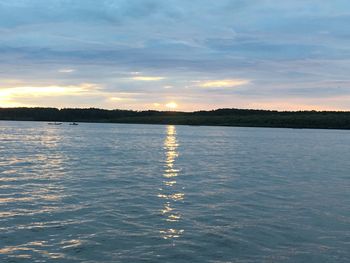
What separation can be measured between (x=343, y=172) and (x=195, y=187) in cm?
1706

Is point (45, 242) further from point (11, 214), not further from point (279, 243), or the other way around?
point (279, 243)

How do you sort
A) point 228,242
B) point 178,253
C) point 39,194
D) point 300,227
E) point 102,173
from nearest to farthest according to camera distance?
point 178,253 < point 228,242 < point 300,227 < point 39,194 < point 102,173

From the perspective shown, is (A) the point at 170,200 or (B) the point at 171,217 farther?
(A) the point at 170,200

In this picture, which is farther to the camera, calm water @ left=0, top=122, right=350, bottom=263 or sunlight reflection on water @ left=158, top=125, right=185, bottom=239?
sunlight reflection on water @ left=158, top=125, right=185, bottom=239

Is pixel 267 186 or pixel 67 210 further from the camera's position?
pixel 267 186

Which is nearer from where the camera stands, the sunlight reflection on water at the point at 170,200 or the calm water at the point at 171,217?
the calm water at the point at 171,217

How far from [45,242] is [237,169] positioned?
86.3 feet

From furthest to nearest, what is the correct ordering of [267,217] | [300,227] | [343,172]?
[343,172] < [267,217] < [300,227]

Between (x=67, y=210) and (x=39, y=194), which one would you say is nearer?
(x=67, y=210)

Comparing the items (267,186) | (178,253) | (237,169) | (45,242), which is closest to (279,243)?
(178,253)

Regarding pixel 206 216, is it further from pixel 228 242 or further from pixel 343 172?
pixel 343 172

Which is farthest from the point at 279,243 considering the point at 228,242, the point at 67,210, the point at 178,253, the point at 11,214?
the point at 11,214

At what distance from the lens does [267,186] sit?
1137 inches

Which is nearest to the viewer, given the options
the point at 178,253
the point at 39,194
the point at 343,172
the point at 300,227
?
the point at 178,253
